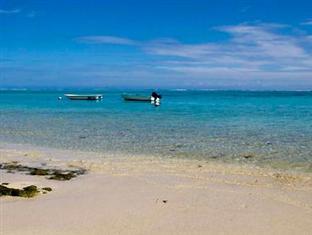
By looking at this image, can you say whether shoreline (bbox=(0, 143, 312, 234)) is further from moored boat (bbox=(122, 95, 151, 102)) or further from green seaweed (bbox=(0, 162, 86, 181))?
moored boat (bbox=(122, 95, 151, 102))

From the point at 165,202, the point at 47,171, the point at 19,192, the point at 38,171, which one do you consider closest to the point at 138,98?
the point at 47,171

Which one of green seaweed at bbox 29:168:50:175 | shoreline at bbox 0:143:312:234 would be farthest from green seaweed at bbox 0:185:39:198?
green seaweed at bbox 29:168:50:175

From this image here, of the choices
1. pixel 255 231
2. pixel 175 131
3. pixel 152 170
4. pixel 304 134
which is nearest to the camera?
pixel 255 231

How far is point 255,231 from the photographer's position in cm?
767

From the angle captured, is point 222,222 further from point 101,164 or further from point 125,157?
point 125,157

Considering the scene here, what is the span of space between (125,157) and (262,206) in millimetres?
7926

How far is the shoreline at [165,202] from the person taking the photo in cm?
786

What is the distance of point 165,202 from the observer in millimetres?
9477

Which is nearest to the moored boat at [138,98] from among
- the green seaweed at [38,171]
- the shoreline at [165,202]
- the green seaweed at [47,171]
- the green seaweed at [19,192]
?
the shoreline at [165,202]

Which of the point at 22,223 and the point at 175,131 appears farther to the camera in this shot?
the point at 175,131

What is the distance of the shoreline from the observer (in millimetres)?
7855

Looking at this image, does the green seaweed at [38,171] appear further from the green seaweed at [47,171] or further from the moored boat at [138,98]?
the moored boat at [138,98]

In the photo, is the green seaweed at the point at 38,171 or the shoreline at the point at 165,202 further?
the green seaweed at the point at 38,171

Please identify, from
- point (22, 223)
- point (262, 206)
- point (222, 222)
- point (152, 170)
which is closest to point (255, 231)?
point (222, 222)
